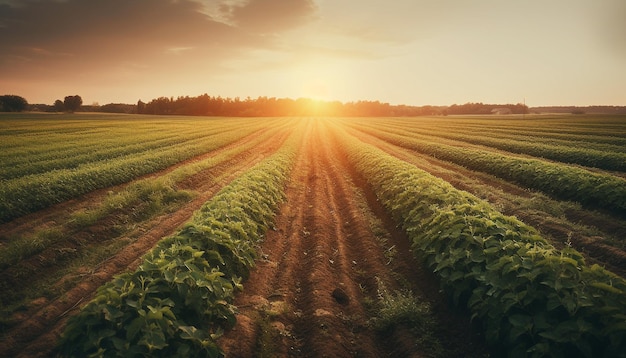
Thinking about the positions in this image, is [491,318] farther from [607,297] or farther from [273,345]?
[273,345]

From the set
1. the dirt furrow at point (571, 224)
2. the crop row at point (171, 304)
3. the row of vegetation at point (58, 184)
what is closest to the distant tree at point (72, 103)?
the row of vegetation at point (58, 184)

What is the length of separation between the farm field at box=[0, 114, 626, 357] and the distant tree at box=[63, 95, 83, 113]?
12804 centimetres

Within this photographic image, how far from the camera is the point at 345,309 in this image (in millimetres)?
6855

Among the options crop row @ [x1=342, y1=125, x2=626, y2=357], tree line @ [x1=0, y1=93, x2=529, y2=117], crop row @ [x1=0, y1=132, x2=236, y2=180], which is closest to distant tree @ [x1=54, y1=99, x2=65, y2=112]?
tree line @ [x1=0, y1=93, x2=529, y2=117]

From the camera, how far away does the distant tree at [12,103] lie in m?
99.8

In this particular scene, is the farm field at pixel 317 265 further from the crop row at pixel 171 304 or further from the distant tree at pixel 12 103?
the distant tree at pixel 12 103

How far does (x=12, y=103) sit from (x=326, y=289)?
134376 mm

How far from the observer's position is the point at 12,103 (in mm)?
101188

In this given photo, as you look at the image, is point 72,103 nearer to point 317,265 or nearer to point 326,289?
point 317,265

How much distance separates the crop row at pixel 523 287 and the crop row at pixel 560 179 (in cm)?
814

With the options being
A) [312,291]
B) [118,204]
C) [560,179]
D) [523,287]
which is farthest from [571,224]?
[118,204]

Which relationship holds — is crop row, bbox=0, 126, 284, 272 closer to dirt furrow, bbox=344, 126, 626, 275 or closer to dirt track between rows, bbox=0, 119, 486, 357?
dirt track between rows, bbox=0, 119, 486, 357

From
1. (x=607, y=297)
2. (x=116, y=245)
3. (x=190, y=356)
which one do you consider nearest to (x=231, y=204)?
(x=116, y=245)

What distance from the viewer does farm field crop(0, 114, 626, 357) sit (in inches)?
181
